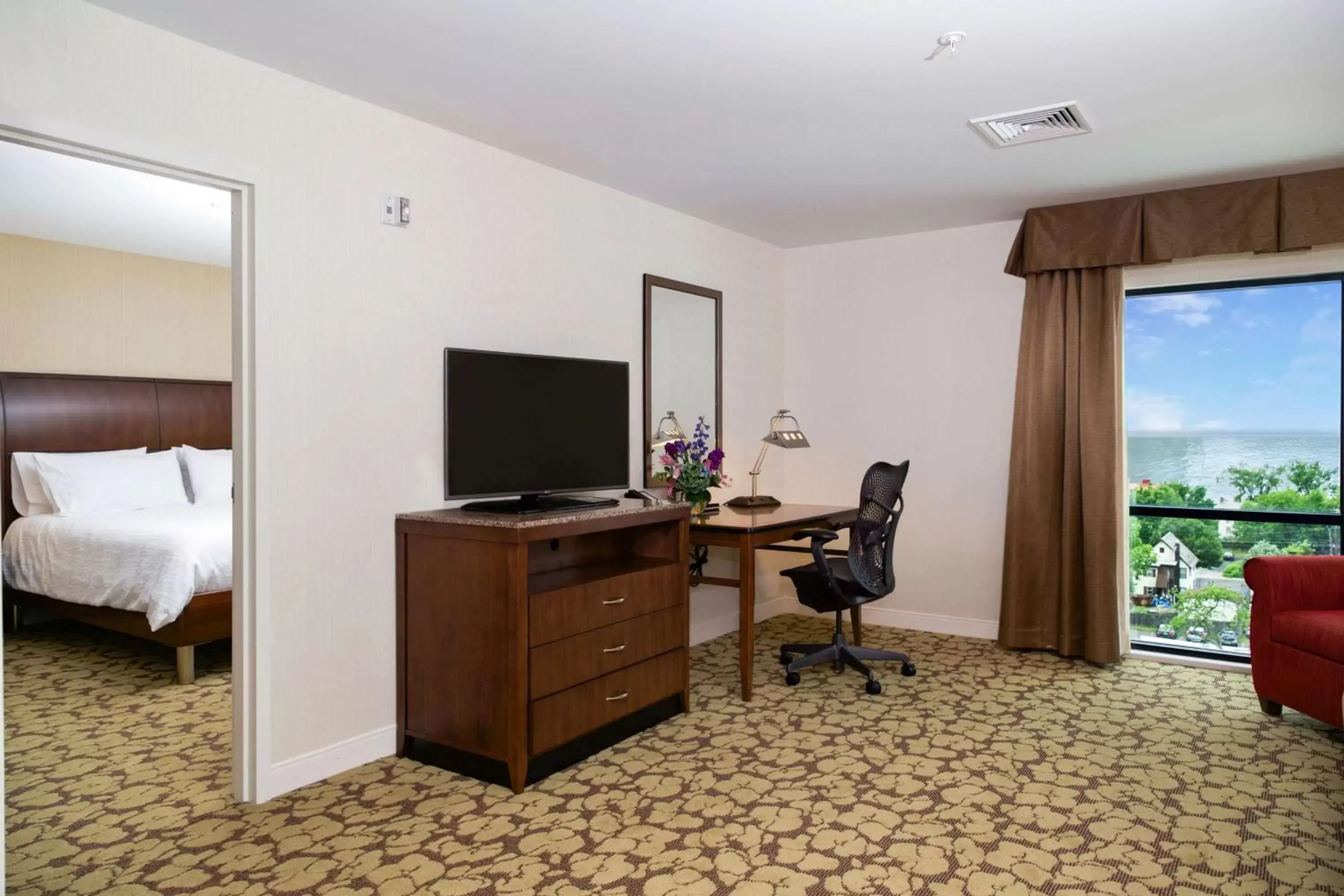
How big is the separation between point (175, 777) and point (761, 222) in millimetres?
3945

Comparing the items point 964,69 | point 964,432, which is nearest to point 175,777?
point 964,69

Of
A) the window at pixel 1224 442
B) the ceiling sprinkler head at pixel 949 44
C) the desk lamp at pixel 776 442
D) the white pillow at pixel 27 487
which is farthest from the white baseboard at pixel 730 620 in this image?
the white pillow at pixel 27 487

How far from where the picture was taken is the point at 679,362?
477 cm

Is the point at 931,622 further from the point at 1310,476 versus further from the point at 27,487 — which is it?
the point at 27,487

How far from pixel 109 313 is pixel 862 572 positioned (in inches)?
207

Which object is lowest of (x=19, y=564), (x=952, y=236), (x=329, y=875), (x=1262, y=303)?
(x=329, y=875)

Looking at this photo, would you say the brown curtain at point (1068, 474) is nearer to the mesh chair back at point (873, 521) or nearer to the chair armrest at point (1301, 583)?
the chair armrest at point (1301, 583)

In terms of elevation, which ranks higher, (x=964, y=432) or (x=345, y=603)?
(x=964, y=432)

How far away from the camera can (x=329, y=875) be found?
92.5 inches

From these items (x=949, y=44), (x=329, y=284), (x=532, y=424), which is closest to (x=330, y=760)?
(x=532, y=424)

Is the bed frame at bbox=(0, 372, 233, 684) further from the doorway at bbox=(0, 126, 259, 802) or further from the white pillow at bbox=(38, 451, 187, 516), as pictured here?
the white pillow at bbox=(38, 451, 187, 516)

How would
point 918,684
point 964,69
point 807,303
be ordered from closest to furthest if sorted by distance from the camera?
point 964,69
point 918,684
point 807,303

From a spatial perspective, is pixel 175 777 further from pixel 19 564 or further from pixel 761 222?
pixel 761 222

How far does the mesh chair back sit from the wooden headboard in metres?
3.65
